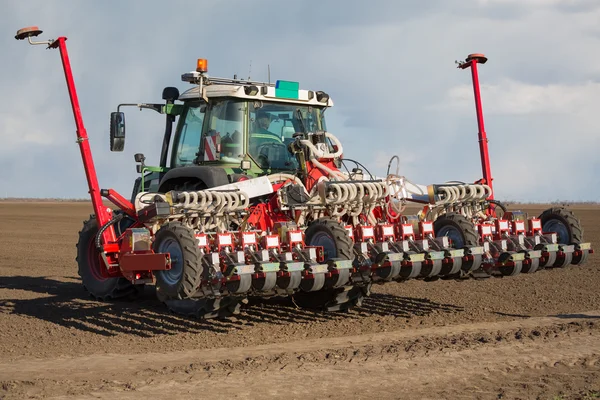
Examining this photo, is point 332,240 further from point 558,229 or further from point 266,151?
point 558,229

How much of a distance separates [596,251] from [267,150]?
1350cm

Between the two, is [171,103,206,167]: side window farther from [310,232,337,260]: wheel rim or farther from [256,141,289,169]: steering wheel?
[310,232,337,260]: wheel rim

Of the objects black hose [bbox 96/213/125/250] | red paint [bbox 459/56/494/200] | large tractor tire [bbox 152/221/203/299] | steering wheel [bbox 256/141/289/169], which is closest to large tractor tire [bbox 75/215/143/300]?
black hose [bbox 96/213/125/250]

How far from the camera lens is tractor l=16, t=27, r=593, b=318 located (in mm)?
9047

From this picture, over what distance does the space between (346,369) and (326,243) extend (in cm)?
232

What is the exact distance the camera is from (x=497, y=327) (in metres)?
9.90

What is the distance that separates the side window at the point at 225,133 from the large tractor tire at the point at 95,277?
1.99 metres

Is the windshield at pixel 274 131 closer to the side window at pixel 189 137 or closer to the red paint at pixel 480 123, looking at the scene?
the side window at pixel 189 137

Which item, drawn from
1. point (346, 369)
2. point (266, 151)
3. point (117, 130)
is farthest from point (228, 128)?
point (346, 369)

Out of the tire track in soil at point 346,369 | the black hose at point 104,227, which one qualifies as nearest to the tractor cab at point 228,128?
the black hose at point 104,227

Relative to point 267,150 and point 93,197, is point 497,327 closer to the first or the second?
point 267,150

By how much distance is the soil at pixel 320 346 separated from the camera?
6.79 m

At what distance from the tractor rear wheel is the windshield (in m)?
3.43

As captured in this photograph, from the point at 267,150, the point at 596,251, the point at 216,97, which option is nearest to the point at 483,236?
the point at 267,150
